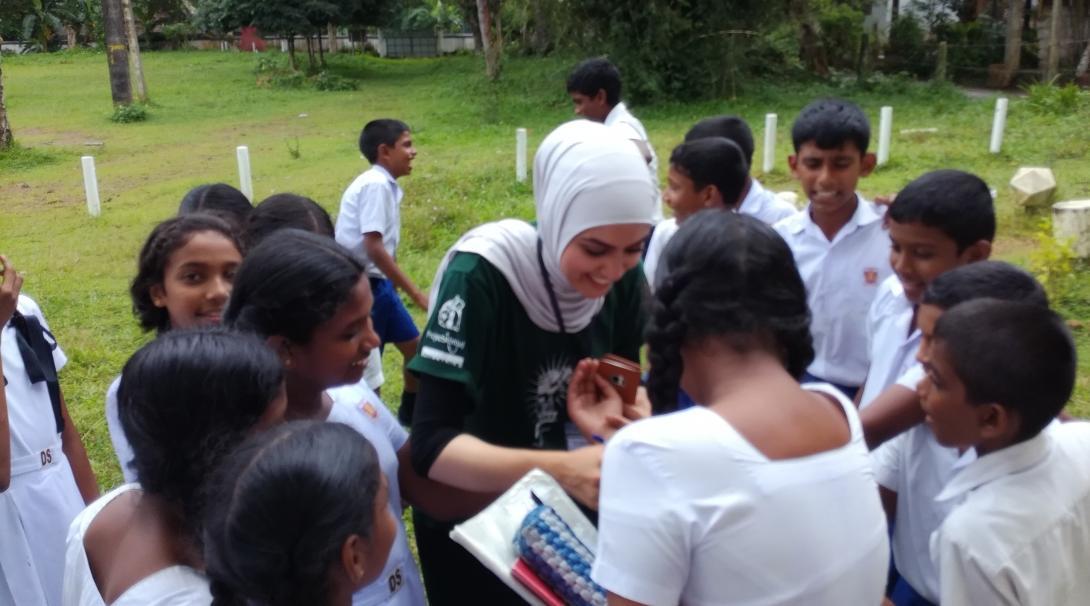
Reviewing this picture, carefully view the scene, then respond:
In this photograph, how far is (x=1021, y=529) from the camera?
64.3 inches

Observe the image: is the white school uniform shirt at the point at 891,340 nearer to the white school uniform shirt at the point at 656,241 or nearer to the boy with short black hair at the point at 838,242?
the boy with short black hair at the point at 838,242

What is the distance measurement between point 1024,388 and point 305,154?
44.9 feet

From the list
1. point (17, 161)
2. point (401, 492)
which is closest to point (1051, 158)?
point (401, 492)

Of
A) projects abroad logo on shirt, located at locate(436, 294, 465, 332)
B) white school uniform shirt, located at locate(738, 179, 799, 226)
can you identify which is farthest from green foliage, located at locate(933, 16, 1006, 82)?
projects abroad logo on shirt, located at locate(436, 294, 465, 332)

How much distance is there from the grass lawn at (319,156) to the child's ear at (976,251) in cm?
269

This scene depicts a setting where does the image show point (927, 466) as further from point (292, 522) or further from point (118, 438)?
point (118, 438)

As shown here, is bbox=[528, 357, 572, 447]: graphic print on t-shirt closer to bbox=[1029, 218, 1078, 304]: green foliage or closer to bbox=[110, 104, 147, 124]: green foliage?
bbox=[1029, 218, 1078, 304]: green foliage

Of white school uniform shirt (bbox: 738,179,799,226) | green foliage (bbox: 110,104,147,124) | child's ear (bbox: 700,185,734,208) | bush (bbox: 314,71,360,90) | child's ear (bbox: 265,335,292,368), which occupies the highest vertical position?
child's ear (bbox: 265,335,292,368)

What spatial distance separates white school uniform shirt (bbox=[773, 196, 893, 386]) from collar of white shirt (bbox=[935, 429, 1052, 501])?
1396 millimetres

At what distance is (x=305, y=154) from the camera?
47.2ft

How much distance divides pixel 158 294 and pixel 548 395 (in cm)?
122

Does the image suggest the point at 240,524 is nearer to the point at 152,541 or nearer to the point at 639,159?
the point at 152,541

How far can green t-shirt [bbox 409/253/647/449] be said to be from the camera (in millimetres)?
1818

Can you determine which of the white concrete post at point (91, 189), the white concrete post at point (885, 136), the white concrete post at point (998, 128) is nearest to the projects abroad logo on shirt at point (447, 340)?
the white concrete post at point (91, 189)
